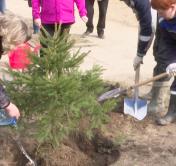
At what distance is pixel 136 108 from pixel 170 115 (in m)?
0.32

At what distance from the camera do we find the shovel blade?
514cm

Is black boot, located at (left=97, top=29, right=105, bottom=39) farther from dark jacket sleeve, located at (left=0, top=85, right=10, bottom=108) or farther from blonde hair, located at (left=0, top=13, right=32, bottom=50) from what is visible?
dark jacket sleeve, located at (left=0, top=85, right=10, bottom=108)

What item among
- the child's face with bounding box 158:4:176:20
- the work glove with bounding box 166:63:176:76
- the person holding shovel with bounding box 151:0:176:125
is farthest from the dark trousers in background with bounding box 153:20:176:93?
the child's face with bounding box 158:4:176:20

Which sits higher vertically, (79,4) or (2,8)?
(79,4)

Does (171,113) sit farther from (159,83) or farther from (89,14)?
(89,14)

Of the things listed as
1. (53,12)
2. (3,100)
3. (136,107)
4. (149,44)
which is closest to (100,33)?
(53,12)

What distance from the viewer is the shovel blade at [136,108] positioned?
514 centimetres

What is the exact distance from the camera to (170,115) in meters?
Result: 5.09

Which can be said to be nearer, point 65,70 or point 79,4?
point 65,70

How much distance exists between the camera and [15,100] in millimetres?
4160

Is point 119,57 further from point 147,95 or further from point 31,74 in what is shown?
point 31,74

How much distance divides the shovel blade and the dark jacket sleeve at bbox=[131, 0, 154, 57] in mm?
447

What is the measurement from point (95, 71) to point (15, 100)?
25.0 inches

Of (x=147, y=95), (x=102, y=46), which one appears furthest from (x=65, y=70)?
(x=102, y=46)
